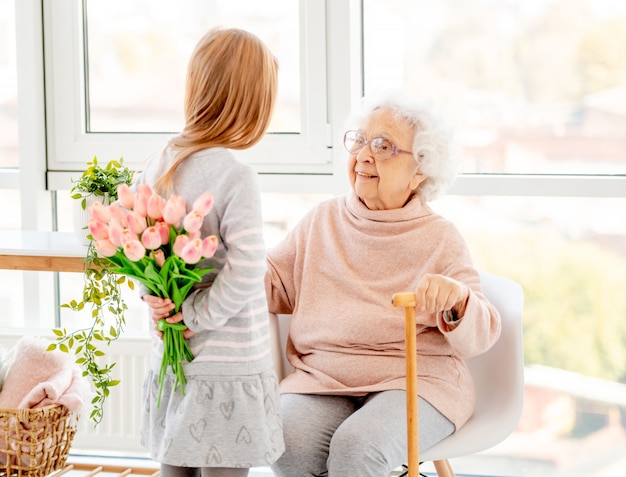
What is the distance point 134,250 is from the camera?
1.72m

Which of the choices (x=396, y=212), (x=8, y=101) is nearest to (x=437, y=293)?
(x=396, y=212)

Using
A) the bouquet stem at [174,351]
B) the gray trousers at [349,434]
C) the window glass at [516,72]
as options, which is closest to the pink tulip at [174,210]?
the bouquet stem at [174,351]

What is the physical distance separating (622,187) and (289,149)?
1.02 m

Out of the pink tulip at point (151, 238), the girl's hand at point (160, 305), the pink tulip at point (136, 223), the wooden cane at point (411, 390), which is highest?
the pink tulip at point (136, 223)

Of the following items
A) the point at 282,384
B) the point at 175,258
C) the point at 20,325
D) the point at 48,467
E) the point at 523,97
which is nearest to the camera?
the point at 175,258

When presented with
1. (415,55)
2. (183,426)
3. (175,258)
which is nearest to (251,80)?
(175,258)

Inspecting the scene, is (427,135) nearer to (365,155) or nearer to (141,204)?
(365,155)

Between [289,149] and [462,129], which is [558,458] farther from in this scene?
[289,149]

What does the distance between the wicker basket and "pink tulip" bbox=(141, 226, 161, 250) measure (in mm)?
939

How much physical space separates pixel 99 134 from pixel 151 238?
142cm

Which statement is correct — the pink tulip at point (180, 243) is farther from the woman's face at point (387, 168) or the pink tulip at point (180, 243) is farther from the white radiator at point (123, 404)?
the white radiator at point (123, 404)

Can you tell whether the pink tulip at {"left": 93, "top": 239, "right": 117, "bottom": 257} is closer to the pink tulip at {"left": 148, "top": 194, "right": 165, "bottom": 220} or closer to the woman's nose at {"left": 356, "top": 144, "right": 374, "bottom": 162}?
the pink tulip at {"left": 148, "top": 194, "right": 165, "bottom": 220}

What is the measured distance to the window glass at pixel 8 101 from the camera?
312cm

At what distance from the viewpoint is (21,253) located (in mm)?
2426
